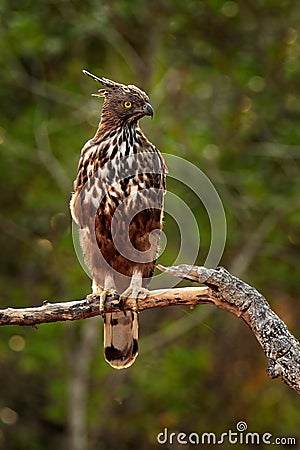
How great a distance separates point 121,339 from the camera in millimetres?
4973

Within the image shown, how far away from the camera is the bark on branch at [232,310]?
12.6 ft

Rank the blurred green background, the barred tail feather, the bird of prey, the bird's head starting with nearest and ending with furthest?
the bird of prey
the bird's head
the barred tail feather
the blurred green background

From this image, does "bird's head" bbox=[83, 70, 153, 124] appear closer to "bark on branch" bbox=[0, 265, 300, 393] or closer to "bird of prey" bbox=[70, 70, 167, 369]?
"bird of prey" bbox=[70, 70, 167, 369]

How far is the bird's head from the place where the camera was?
4.73m

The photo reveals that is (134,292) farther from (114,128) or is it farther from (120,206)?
(114,128)

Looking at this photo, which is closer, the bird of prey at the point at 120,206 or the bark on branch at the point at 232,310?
the bark on branch at the point at 232,310

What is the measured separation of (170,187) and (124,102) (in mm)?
4357

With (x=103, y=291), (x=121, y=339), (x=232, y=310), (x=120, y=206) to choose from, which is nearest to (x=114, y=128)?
(x=120, y=206)

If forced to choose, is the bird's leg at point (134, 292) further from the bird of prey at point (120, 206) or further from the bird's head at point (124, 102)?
the bird's head at point (124, 102)

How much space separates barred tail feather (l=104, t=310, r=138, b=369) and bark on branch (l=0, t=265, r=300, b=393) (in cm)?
74

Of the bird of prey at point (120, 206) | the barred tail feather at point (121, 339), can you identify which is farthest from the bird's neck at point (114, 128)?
the barred tail feather at point (121, 339)

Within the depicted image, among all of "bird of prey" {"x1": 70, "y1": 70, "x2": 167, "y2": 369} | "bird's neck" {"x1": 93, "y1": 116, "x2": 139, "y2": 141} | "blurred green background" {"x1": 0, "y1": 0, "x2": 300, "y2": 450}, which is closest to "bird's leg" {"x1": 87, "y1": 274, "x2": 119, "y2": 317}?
"bird of prey" {"x1": 70, "y1": 70, "x2": 167, "y2": 369}

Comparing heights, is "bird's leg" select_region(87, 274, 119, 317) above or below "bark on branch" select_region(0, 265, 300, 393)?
above

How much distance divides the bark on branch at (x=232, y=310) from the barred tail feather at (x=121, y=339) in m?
0.74
